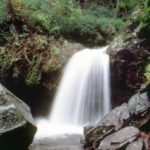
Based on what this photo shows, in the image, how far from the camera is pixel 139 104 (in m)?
8.92

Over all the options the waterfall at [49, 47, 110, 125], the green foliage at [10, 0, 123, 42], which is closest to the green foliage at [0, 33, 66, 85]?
the waterfall at [49, 47, 110, 125]

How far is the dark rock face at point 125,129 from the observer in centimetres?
779

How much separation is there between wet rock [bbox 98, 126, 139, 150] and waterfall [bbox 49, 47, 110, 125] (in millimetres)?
3339

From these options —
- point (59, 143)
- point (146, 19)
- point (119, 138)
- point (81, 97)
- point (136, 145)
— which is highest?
point (146, 19)

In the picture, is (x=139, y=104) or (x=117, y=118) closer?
(x=139, y=104)

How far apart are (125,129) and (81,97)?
3.76 m

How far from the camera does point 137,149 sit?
732 centimetres

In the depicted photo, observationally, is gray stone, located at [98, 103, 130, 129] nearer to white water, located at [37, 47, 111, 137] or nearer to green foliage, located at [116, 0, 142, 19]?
white water, located at [37, 47, 111, 137]

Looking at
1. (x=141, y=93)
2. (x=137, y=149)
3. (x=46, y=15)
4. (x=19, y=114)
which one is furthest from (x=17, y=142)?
(x=46, y=15)

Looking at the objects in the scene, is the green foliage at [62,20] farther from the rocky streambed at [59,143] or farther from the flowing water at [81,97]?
the rocky streambed at [59,143]

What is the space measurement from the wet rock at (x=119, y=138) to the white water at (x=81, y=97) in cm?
317

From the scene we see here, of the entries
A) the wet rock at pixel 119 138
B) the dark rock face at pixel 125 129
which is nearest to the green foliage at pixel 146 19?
the dark rock face at pixel 125 129

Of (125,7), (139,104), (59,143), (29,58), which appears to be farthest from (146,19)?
(125,7)

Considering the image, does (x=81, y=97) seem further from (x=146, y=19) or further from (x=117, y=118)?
(x=146, y=19)
